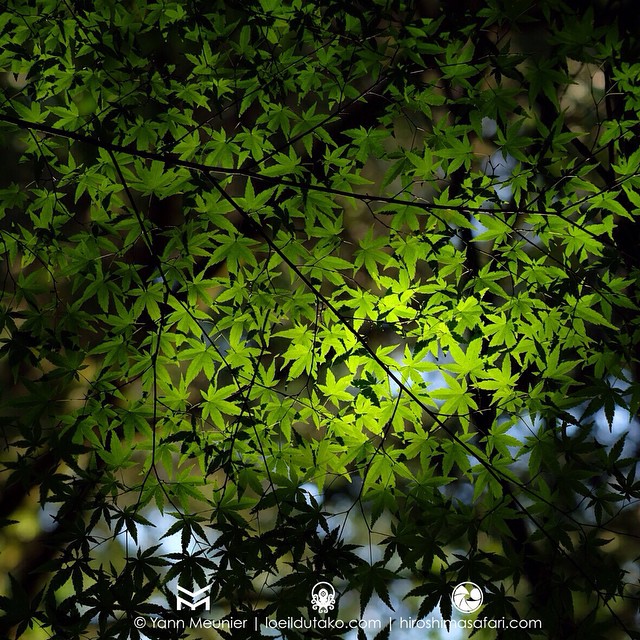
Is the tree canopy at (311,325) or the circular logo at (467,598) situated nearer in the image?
the tree canopy at (311,325)

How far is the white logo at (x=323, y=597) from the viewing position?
1640mm

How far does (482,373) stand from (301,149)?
2.03m

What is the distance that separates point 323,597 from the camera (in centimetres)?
173

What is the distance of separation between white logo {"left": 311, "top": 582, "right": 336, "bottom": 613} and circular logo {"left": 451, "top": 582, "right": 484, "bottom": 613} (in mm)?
413

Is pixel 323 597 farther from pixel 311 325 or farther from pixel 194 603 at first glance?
pixel 311 325

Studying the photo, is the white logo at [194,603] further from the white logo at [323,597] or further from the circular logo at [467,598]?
the circular logo at [467,598]

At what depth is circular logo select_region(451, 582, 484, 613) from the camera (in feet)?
5.83

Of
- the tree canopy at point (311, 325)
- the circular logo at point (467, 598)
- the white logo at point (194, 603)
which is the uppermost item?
the tree canopy at point (311, 325)

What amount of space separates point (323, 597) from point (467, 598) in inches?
20.1

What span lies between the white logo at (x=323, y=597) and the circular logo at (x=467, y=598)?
41 cm

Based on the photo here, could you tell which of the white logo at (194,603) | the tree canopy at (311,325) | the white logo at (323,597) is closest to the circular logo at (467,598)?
the tree canopy at (311,325)

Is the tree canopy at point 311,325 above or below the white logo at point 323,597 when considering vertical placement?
above

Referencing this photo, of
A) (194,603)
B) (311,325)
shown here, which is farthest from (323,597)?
(311,325)

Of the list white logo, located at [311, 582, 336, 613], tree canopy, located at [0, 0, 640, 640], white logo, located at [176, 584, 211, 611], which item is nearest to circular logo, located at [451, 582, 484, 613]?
tree canopy, located at [0, 0, 640, 640]
